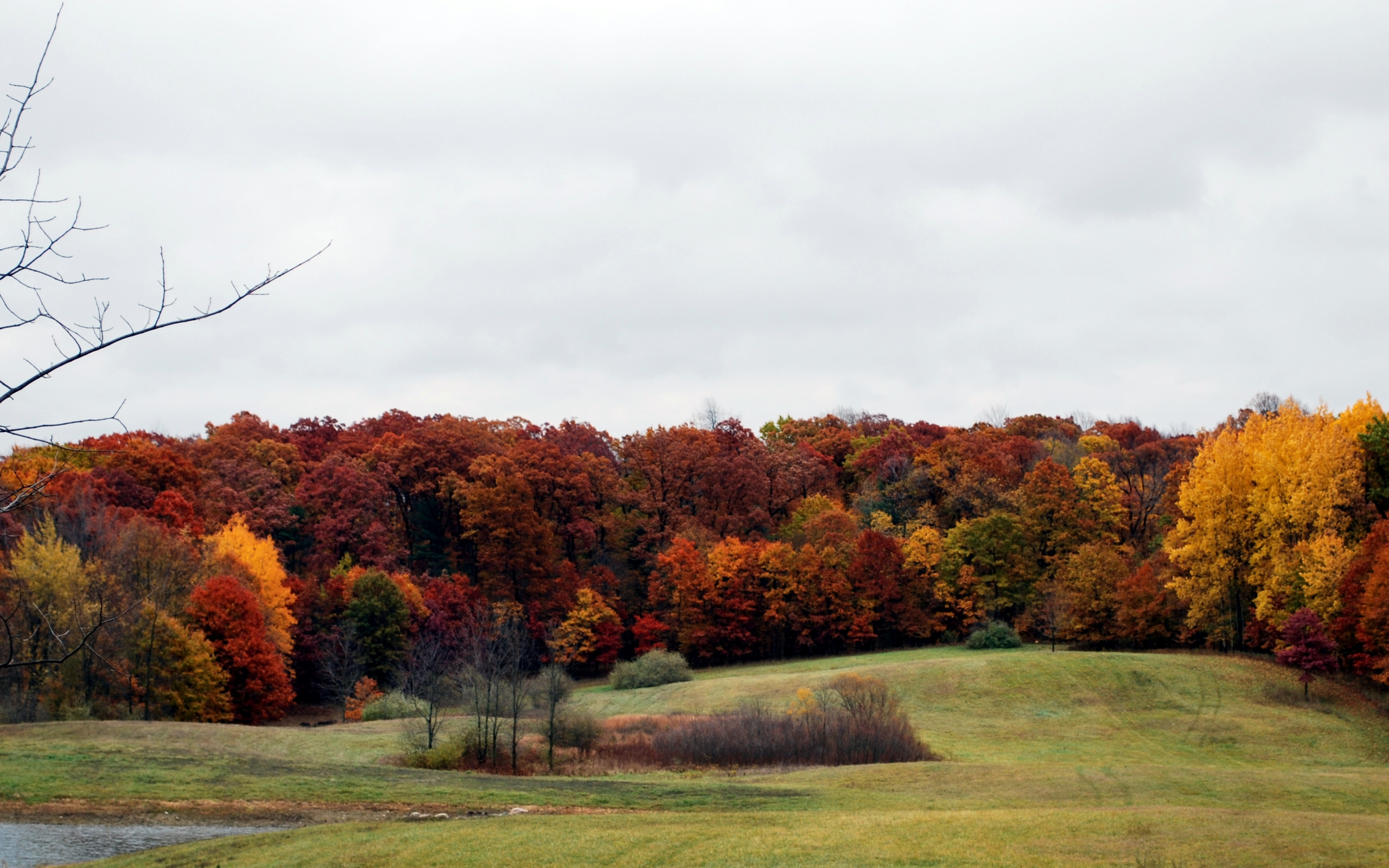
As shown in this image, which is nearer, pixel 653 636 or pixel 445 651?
pixel 445 651

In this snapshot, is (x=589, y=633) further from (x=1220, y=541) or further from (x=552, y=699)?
(x=1220, y=541)

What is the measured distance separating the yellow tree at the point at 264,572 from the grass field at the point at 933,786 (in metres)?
16.7

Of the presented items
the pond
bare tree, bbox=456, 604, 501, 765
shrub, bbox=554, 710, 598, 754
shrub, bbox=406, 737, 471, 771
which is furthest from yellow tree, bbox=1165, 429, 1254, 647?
the pond

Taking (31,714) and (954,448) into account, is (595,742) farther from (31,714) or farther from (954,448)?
(954,448)

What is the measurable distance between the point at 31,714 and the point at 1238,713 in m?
55.6

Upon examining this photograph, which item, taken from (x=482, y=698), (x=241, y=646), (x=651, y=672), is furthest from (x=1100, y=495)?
(x=241, y=646)

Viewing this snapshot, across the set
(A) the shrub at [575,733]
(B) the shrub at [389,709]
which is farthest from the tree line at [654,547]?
(A) the shrub at [575,733]

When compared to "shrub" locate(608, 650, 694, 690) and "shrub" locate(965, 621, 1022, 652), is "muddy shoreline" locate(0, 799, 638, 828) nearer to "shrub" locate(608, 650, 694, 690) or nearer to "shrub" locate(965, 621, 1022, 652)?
"shrub" locate(608, 650, 694, 690)

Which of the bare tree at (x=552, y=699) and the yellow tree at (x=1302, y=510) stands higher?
the yellow tree at (x=1302, y=510)

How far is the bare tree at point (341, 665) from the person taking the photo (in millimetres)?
59969

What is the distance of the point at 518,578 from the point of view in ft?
254

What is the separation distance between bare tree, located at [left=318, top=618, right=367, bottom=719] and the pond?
122ft

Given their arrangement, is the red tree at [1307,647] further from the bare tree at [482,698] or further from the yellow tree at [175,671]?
the yellow tree at [175,671]

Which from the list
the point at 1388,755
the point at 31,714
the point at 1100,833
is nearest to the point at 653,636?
the point at 31,714
